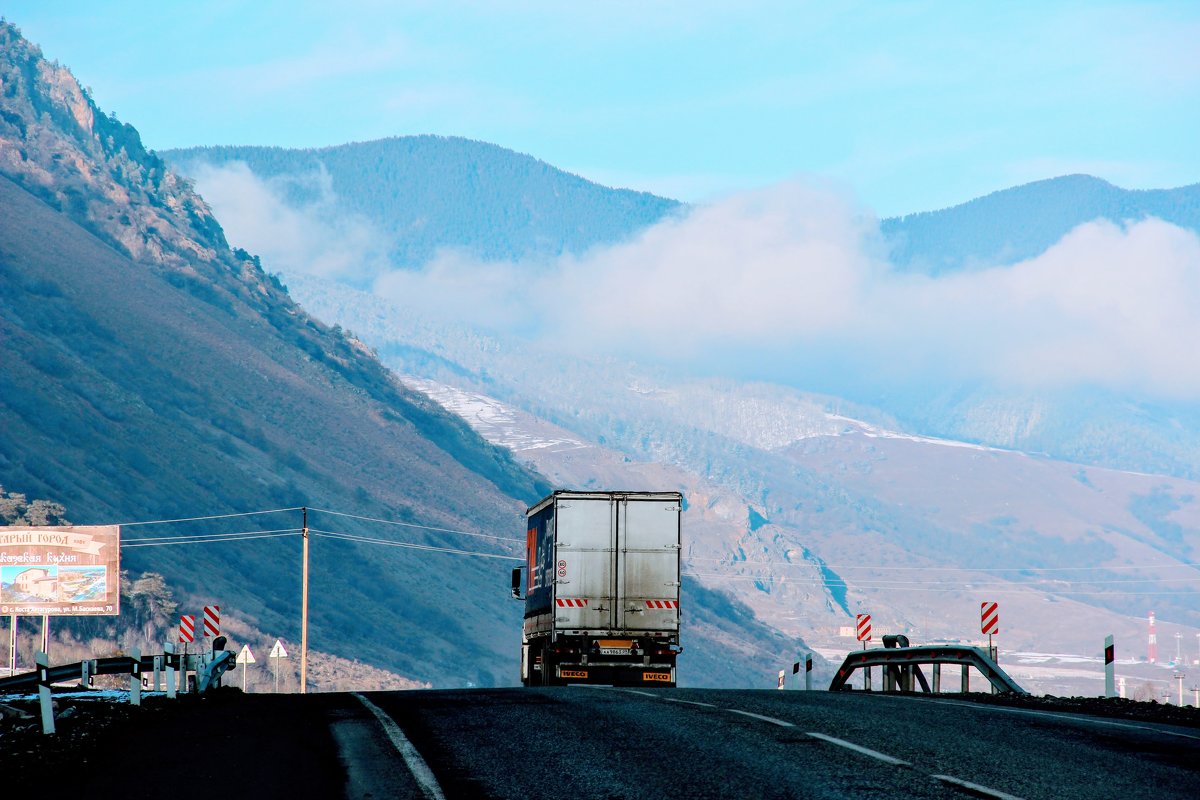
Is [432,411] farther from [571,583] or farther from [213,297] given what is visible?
[571,583]

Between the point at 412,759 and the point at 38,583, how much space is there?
6126 cm

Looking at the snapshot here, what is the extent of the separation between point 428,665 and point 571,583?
95741 mm

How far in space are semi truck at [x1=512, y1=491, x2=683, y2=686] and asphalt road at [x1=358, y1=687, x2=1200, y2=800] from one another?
11.7 meters

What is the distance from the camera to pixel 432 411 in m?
199

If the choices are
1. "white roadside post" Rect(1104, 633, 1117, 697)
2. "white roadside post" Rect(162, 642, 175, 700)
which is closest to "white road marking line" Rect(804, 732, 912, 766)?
"white roadside post" Rect(1104, 633, 1117, 697)

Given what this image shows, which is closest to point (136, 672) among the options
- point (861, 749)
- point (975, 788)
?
point (861, 749)

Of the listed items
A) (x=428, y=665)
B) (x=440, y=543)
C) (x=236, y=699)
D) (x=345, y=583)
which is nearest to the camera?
(x=236, y=699)

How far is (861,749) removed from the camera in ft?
43.9

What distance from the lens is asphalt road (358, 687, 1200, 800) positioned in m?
11.2

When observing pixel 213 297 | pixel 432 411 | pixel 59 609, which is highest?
pixel 213 297

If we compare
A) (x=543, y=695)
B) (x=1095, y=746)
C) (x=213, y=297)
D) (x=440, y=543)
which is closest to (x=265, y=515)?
(x=440, y=543)

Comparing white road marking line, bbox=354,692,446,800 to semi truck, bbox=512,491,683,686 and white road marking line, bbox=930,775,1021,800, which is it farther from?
semi truck, bbox=512,491,683,686

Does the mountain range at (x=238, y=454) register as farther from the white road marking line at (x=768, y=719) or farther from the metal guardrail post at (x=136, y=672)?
the white road marking line at (x=768, y=719)

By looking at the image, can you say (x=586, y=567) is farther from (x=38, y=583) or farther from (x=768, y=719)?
(x=38, y=583)
